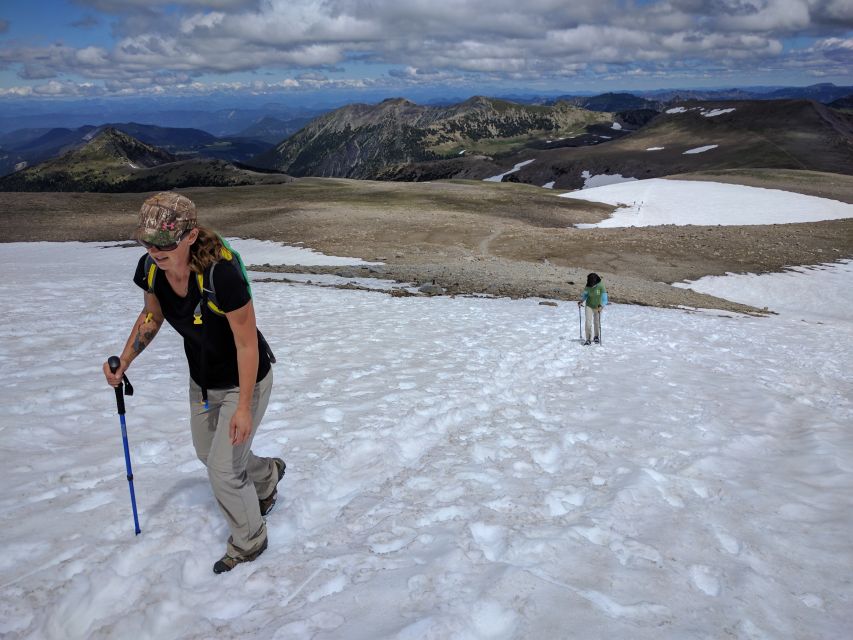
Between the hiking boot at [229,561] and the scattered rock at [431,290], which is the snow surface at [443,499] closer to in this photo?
the hiking boot at [229,561]

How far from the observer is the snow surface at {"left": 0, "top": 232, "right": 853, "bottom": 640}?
4.53 m

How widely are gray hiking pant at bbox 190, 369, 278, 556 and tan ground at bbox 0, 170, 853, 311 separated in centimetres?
1857

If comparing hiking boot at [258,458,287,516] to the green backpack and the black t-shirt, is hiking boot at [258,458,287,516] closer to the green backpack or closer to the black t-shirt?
the black t-shirt

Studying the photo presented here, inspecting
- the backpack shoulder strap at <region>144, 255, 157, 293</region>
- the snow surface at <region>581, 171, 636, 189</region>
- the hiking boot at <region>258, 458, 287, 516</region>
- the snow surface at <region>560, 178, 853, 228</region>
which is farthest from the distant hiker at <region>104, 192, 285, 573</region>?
the snow surface at <region>581, 171, 636, 189</region>

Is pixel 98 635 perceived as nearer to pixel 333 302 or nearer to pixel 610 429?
pixel 610 429

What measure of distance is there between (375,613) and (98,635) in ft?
7.48

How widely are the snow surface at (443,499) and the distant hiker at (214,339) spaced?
723 mm

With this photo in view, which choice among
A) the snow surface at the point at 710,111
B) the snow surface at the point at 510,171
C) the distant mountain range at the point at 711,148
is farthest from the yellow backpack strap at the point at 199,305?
the snow surface at the point at 710,111

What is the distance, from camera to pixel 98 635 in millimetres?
4277

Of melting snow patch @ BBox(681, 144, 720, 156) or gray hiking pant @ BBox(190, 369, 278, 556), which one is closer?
gray hiking pant @ BBox(190, 369, 278, 556)

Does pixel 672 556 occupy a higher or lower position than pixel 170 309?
lower

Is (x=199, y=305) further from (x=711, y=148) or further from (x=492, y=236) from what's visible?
(x=711, y=148)

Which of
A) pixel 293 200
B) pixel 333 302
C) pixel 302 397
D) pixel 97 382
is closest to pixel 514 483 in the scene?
pixel 302 397

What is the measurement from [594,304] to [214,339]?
1259 centimetres
